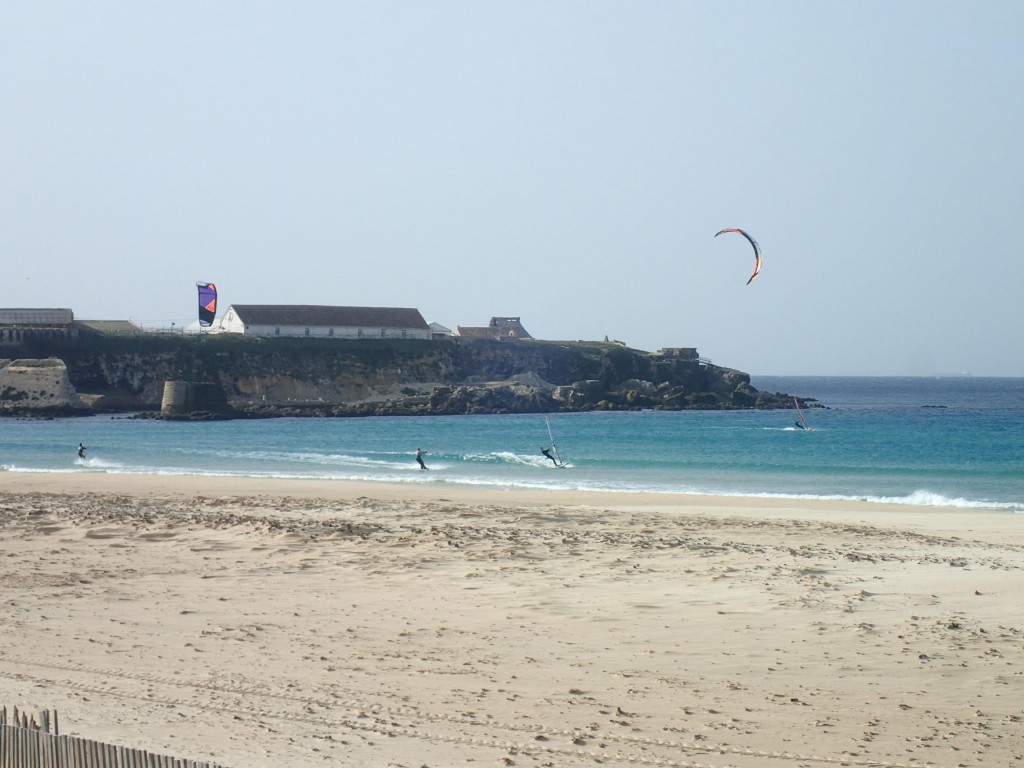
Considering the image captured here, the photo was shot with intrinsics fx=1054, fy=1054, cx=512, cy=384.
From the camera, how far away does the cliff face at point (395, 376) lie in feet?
234

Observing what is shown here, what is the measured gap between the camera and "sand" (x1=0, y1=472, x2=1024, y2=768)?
664 centimetres

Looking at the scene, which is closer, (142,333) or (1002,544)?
(1002,544)

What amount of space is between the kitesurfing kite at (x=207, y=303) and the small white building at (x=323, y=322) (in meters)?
1.20

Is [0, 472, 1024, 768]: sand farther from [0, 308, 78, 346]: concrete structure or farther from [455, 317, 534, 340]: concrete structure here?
[455, 317, 534, 340]: concrete structure

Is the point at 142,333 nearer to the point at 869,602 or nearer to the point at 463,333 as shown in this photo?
the point at 463,333

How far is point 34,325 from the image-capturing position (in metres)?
76.4

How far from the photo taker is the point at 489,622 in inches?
381

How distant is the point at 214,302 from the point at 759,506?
72.8 m

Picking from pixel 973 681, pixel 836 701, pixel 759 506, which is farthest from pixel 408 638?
pixel 759 506

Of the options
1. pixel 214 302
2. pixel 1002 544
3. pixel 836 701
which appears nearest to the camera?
pixel 836 701

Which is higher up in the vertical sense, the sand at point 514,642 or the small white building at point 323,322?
the small white building at point 323,322

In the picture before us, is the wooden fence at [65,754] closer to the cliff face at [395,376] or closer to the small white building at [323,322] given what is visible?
the cliff face at [395,376]

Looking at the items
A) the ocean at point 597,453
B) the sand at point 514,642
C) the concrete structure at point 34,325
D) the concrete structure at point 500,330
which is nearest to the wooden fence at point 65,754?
the sand at point 514,642

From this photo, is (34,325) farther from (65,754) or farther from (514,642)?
(65,754)
